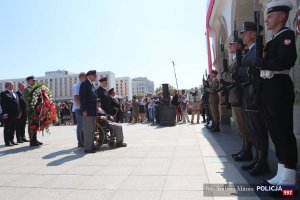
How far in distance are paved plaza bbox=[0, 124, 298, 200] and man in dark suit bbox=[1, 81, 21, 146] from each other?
2.21 m

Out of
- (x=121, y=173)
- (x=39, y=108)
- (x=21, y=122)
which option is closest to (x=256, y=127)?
(x=121, y=173)

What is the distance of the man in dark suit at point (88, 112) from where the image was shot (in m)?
7.35

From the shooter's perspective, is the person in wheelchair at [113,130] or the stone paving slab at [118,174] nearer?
the stone paving slab at [118,174]

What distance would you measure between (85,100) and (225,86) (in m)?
3.27

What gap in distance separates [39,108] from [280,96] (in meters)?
7.28

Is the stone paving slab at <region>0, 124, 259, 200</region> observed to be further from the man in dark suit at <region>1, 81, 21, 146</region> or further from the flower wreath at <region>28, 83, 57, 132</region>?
the man in dark suit at <region>1, 81, 21, 146</region>

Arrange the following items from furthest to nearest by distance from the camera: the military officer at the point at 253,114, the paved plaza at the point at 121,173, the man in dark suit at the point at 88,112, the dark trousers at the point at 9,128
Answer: the dark trousers at the point at 9,128 → the man in dark suit at the point at 88,112 → the military officer at the point at 253,114 → the paved plaza at the point at 121,173

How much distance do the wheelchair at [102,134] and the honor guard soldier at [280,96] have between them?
4.94 meters

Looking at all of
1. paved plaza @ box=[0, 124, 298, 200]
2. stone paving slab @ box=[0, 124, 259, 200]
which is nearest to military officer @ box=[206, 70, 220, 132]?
paved plaza @ box=[0, 124, 298, 200]

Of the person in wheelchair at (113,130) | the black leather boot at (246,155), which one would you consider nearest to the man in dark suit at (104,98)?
the person in wheelchair at (113,130)

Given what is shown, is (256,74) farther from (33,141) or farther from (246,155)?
(33,141)

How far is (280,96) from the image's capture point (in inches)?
142

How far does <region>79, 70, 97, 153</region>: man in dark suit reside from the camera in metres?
7.35

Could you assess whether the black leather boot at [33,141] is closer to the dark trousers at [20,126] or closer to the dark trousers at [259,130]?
the dark trousers at [20,126]
